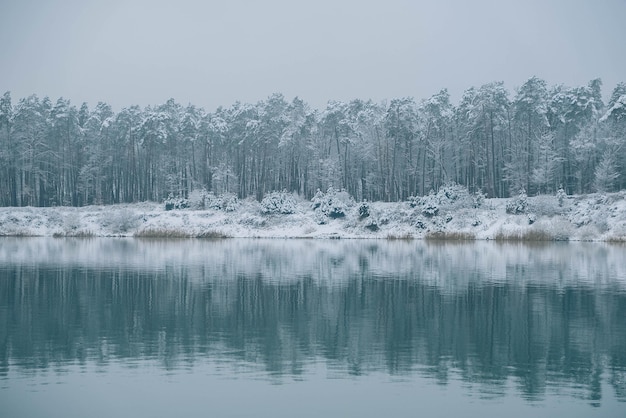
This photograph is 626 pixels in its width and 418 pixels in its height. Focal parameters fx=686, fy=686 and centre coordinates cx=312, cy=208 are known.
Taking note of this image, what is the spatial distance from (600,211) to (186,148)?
64.9m

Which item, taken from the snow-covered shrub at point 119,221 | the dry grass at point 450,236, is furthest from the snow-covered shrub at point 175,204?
the dry grass at point 450,236

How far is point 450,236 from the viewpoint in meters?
80.4

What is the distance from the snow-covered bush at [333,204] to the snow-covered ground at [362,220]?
24cm

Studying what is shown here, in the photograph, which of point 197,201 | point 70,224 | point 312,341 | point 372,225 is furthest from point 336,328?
point 197,201

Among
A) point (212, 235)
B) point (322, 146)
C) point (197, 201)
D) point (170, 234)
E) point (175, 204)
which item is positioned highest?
point (322, 146)

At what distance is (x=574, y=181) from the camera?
100562 mm

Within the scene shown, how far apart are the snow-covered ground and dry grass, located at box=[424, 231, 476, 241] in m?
0.12

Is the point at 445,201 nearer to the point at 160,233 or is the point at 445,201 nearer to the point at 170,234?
the point at 170,234

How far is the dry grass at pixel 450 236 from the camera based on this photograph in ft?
261

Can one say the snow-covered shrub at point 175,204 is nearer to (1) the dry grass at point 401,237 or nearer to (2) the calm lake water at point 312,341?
(1) the dry grass at point 401,237

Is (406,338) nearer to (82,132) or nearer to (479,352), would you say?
(479,352)

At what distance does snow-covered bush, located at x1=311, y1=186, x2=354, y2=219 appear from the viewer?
9000 centimetres

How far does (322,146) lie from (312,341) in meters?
91.5

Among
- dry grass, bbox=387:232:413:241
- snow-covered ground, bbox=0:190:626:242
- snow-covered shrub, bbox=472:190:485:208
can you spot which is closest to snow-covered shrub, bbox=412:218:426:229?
snow-covered ground, bbox=0:190:626:242
